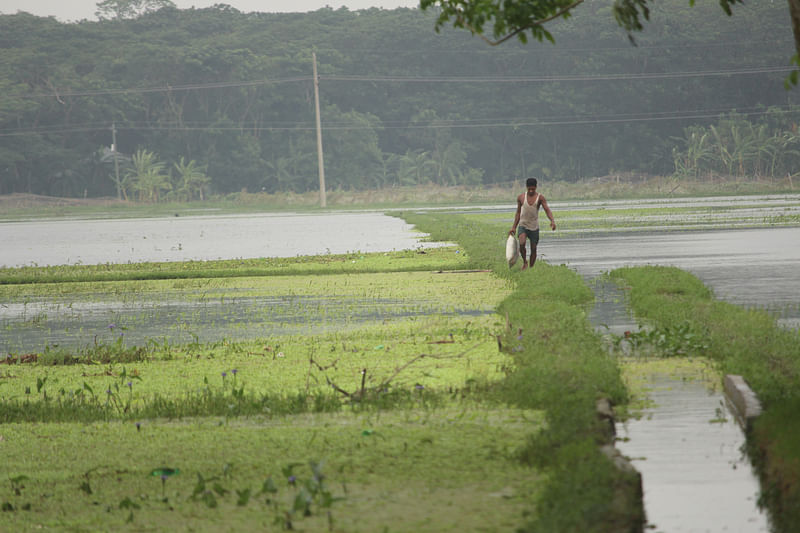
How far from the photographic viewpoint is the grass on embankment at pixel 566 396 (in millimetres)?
5477

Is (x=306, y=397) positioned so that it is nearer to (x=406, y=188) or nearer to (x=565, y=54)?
(x=406, y=188)

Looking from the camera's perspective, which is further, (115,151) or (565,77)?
(565,77)

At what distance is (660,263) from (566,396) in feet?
47.2

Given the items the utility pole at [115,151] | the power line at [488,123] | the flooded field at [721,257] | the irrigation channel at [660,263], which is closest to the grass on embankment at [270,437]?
the irrigation channel at [660,263]

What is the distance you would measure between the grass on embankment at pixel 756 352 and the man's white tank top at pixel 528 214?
1.80 meters

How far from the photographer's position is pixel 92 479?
279 inches

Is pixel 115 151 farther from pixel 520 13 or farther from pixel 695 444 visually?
pixel 695 444

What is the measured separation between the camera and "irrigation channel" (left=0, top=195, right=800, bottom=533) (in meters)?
6.31

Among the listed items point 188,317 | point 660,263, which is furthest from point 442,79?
point 188,317

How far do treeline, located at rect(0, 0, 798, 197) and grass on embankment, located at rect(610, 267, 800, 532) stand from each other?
82295 millimetres

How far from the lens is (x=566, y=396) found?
329 inches

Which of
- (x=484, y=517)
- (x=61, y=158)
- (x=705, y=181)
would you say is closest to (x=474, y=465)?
(x=484, y=517)

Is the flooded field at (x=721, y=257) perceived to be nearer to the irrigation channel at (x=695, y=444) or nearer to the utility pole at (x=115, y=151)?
the irrigation channel at (x=695, y=444)

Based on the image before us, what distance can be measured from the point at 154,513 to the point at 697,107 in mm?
101892
